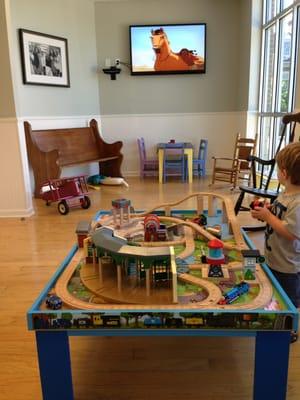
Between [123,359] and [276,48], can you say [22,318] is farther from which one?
[276,48]

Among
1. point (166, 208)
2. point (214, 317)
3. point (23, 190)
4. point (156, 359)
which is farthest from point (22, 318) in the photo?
point (23, 190)

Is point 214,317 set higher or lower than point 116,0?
lower

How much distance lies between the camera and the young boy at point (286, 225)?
5.00 feet

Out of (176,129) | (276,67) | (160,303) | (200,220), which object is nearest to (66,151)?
(176,129)

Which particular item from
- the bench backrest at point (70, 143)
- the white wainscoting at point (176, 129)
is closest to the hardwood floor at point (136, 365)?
the bench backrest at point (70, 143)

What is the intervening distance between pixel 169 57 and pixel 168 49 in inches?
4.6

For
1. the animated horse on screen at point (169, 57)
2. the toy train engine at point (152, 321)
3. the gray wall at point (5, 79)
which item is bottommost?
the toy train engine at point (152, 321)

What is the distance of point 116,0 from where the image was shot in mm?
5684

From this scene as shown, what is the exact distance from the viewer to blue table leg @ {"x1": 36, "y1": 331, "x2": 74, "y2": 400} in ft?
3.86

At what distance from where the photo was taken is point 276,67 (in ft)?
15.7

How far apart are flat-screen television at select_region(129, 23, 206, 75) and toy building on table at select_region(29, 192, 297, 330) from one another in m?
4.62

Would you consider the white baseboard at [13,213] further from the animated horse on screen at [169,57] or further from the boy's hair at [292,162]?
the animated horse on screen at [169,57]

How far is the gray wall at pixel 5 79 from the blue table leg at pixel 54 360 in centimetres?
302

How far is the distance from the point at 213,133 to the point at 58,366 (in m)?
5.34
